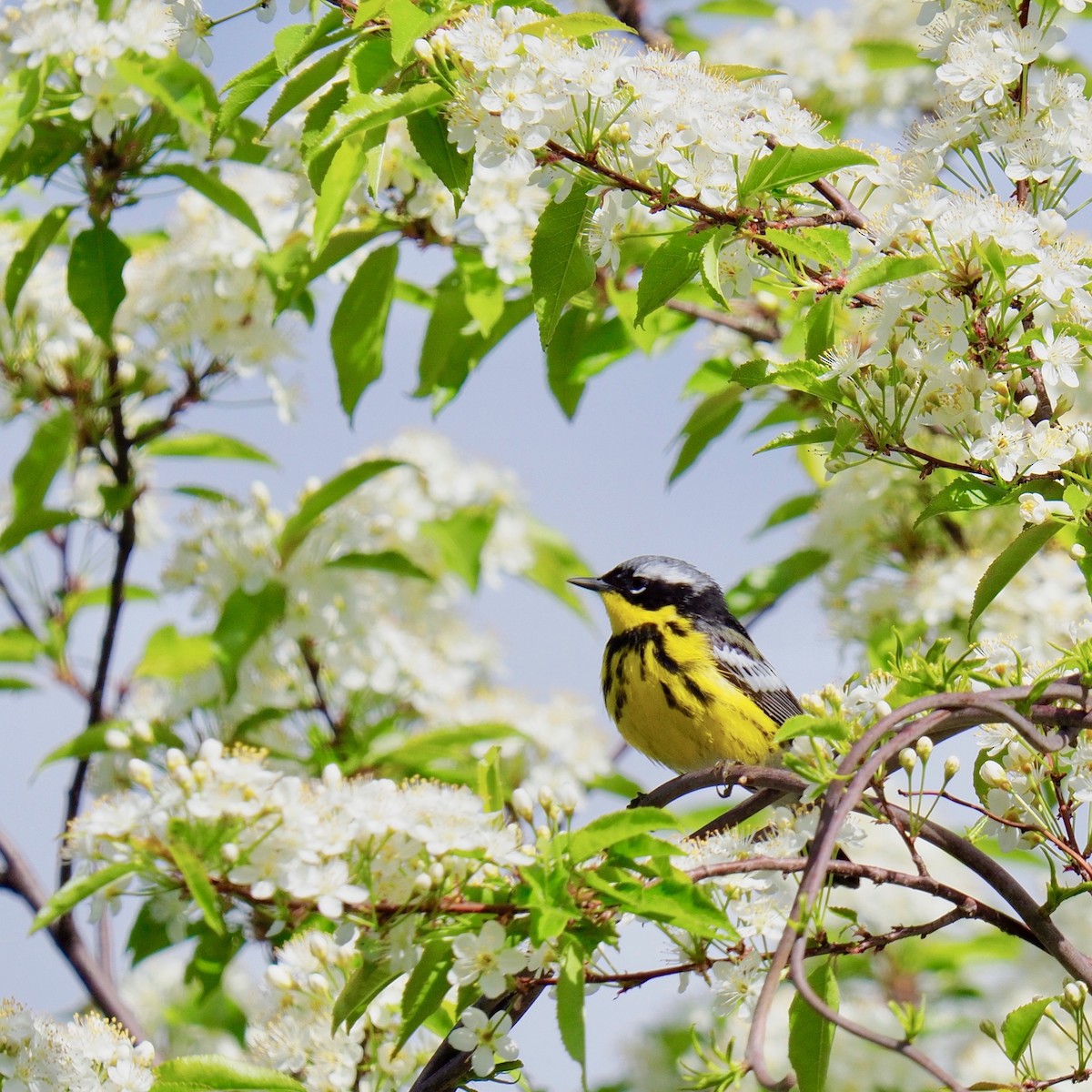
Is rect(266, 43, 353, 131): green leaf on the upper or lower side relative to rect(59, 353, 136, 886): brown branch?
upper

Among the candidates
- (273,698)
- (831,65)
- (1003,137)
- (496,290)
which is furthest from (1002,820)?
(831,65)

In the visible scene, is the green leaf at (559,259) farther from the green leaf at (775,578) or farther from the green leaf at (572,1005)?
the green leaf at (775,578)

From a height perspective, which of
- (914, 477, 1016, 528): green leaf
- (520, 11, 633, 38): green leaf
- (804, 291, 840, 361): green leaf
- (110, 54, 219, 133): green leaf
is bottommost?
(914, 477, 1016, 528): green leaf

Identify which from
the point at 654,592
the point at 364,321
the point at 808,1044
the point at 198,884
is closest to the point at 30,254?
the point at 364,321

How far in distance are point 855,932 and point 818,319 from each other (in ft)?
3.19

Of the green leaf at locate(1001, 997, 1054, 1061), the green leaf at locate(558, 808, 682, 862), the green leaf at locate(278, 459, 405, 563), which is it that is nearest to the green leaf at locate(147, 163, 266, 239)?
the green leaf at locate(278, 459, 405, 563)

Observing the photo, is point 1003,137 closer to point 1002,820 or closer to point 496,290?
point 1002,820

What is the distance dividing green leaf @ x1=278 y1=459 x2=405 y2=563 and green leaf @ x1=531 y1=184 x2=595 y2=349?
2.02 m

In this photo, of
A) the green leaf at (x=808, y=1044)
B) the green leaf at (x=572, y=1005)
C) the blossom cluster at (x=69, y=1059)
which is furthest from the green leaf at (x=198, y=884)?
the green leaf at (x=808, y=1044)

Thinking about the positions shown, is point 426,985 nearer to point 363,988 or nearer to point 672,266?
point 363,988

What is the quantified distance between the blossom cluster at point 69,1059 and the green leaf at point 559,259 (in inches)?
54.2

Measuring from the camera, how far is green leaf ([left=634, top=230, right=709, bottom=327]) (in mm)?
2344

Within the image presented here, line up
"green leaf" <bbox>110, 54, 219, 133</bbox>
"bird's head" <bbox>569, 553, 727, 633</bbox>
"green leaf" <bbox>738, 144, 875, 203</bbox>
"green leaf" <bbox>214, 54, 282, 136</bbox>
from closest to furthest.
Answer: "green leaf" <bbox>738, 144, 875, 203</bbox>, "green leaf" <bbox>214, 54, 282, 136</bbox>, "green leaf" <bbox>110, 54, 219, 133</bbox>, "bird's head" <bbox>569, 553, 727, 633</bbox>

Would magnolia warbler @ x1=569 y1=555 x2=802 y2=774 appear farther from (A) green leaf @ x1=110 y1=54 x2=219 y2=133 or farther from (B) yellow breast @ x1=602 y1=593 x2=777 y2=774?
(A) green leaf @ x1=110 y1=54 x2=219 y2=133
